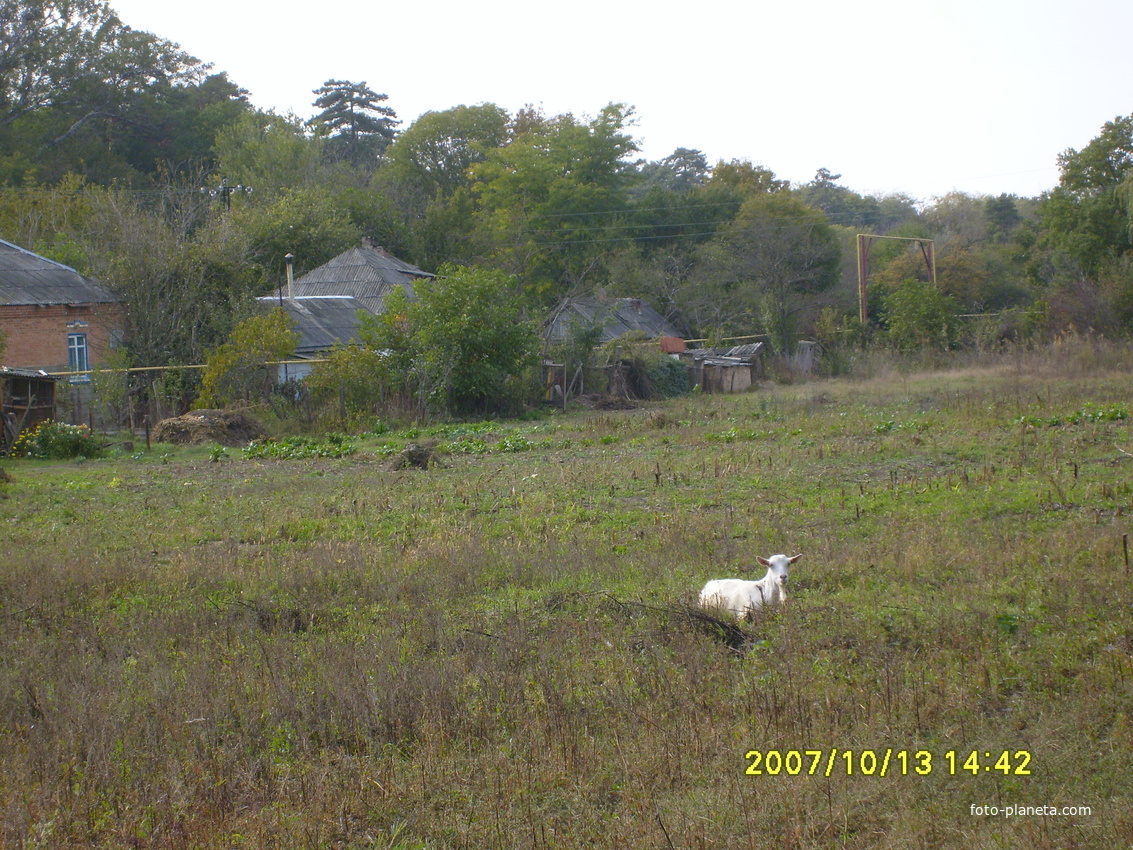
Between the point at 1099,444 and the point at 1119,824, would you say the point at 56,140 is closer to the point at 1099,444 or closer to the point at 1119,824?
the point at 1099,444

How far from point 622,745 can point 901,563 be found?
387cm

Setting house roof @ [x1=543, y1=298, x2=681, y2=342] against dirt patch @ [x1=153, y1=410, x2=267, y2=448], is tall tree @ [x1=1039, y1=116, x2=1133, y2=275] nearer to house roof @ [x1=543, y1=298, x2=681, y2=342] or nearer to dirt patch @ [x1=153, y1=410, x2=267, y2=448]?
house roof @ [x1=543, y1=298, x2=681, y2=342]

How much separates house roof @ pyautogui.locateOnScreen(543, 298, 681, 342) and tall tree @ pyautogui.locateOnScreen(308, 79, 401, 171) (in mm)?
35079

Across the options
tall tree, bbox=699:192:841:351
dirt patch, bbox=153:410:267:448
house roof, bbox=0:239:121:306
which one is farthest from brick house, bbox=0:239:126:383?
tall tree, bbox=699:192:841:351

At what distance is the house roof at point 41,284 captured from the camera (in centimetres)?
2802

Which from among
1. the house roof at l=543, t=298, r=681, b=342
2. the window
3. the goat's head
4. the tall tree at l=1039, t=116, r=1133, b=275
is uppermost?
the tall tree at l=1039, t=116, r=1133, b=275

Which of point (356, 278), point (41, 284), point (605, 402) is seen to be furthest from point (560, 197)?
point (41, 284)

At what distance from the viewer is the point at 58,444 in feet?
63.7

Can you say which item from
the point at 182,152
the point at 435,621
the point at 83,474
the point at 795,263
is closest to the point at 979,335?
the point at 795,263

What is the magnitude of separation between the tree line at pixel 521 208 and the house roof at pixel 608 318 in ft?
5.12

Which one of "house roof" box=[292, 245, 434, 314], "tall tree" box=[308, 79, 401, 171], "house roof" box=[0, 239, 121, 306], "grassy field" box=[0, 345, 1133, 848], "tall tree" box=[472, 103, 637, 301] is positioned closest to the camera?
"grassy field" box=[0, 345, 1133, 848]

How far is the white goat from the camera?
6.88 m

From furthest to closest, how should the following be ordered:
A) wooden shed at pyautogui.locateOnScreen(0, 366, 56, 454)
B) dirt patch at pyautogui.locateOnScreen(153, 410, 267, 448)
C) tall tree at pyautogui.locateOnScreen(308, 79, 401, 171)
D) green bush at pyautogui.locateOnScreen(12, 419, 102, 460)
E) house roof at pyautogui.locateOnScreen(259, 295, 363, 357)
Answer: tall tree at pyautogui.locateOnScreen(308, 79, 401, 171), house roof at pyautogui.locateOnScreen(259, 295, 363, 357), dirt patch at pyautogui.locateOnScreen(153, 410, 267, 448), wooden shed at pyautogui.locateOnScreen(0, 366, 56, 454), green bush at pyautogui.locateOnScreen(12, 419, 102, 460)

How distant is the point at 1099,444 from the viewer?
13398 mm
